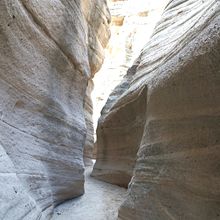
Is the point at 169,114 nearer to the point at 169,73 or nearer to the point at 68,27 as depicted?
the point at 169,73

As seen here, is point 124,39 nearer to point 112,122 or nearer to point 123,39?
point 123,39

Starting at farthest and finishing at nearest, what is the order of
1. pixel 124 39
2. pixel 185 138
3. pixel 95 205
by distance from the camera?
pixel 124 39, pixel 95 205, pixel 185 138

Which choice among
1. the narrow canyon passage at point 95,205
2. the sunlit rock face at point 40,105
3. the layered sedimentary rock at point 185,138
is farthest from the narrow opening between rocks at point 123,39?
the layered sedimentary rock at point 185,138

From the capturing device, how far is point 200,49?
2.49 metres

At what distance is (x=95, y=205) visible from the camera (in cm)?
461

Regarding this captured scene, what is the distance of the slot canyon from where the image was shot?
Answer: 2.50 metres

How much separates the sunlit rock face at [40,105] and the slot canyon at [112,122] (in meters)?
0.01

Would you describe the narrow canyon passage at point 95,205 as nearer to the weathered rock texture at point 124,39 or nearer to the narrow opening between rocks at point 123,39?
the narrow opening between rocks at point 123,39

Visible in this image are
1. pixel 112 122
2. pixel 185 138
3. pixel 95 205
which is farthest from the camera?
pixel 112 122

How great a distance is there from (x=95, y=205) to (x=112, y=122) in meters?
2.11

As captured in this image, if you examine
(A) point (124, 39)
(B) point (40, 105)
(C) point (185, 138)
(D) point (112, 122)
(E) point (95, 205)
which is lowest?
(E) point (95, 205)

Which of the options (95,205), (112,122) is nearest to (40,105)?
(95,205)

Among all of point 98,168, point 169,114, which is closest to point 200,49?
point 169,114

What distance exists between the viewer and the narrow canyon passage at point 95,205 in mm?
4000
